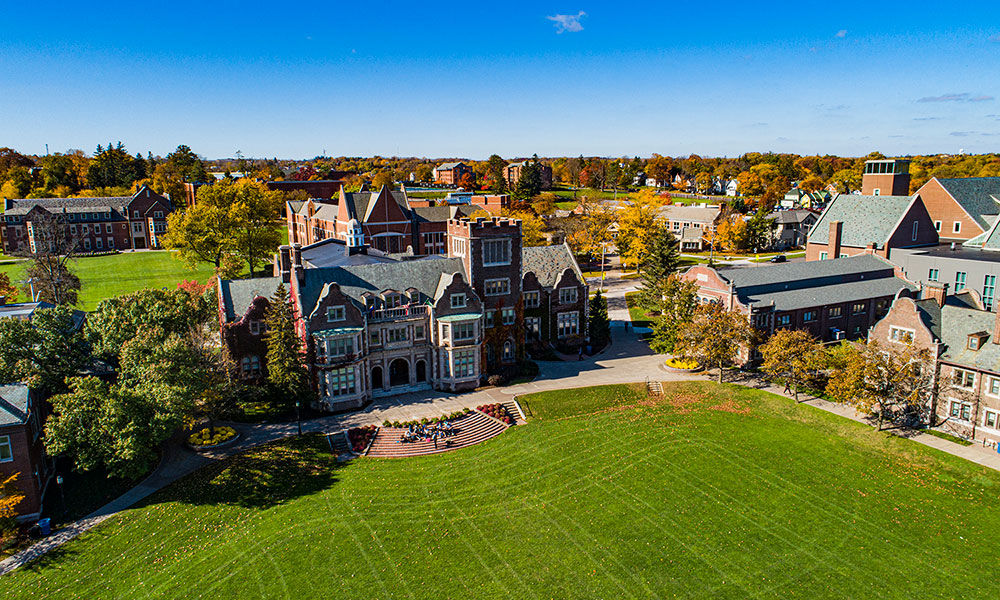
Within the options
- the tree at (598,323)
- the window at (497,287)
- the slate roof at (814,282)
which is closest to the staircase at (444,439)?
the window at (497,287)

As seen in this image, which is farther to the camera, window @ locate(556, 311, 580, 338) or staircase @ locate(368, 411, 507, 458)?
window @ locate(556, 311, 580, 338)

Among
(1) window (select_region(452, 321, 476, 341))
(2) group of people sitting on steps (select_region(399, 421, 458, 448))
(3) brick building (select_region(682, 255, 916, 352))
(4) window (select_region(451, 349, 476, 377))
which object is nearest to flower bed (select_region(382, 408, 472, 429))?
(2) group of people sitting on steps (select_region(399, 421, 458, 448))

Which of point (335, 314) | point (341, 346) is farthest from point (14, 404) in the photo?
point (335, 314)

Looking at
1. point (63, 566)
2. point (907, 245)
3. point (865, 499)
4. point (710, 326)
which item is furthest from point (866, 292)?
point (63, 566)

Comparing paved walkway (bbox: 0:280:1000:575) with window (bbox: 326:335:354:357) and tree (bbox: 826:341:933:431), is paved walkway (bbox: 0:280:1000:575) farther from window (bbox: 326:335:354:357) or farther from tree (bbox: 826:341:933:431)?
window (bbox: 326:335:354:357)

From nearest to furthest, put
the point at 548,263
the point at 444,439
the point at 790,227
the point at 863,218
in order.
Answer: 1. the point at 444,439
2. the point at 548,263
3. the point at 863,218
4. the point at 790,227

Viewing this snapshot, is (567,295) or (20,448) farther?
(567,295)

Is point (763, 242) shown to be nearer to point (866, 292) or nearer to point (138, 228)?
point (866, 292)

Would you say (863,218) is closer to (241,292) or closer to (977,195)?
(977,195)
